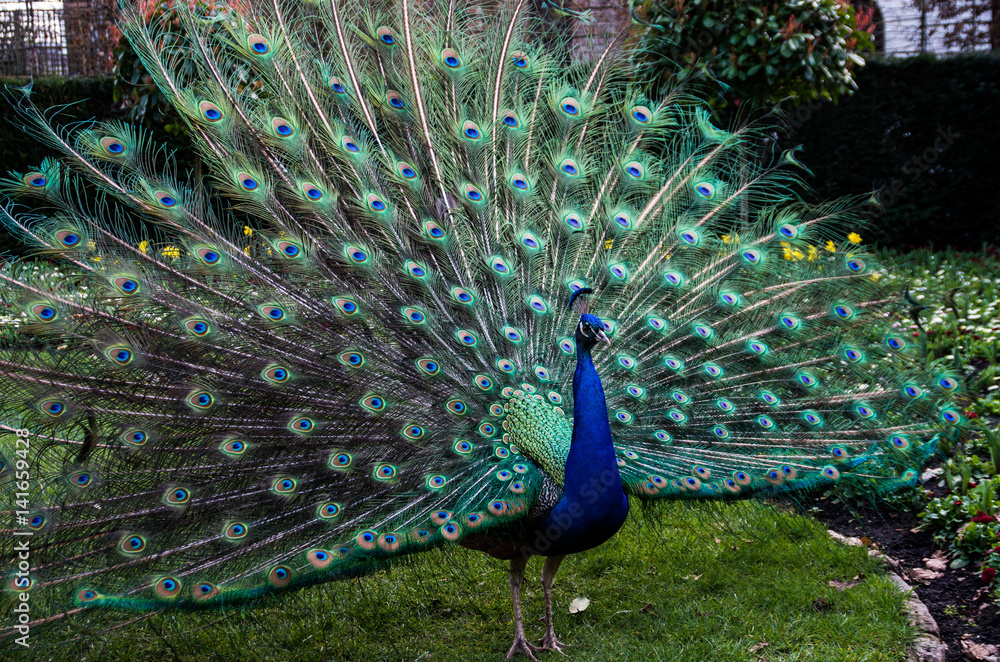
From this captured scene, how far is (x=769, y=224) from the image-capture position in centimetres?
392

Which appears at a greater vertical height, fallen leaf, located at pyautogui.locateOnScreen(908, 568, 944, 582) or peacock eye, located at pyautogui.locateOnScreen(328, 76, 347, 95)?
peacock eye, located at pyautogui.locateOnScreen(328, 76, 347, 95)

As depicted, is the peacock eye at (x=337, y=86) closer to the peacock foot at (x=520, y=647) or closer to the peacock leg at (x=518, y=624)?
the peacock leg at (x=518, y=624)

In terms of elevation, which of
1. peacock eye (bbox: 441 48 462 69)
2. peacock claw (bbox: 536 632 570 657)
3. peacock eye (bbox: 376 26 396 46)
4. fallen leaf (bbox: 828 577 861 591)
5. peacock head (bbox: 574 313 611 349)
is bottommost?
peacock claw (bbox: 536 632 570 657)

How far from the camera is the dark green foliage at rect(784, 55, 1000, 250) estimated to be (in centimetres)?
989

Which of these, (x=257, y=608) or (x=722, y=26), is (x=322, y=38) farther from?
(x=722, y=26)

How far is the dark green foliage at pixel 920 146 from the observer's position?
9.89 meters

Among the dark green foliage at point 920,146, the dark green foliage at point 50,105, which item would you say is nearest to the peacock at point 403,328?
the dark green foliage at point 50,105

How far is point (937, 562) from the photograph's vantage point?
3934 millimetres

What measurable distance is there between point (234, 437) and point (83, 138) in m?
1.37

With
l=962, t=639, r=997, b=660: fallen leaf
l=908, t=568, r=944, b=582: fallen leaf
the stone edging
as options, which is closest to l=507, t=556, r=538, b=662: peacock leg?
the stone edging
